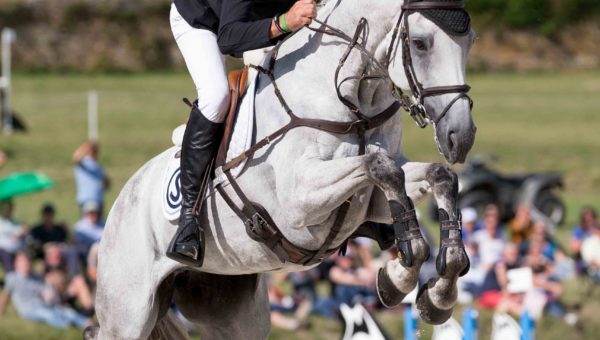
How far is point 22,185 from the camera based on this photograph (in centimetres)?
1255

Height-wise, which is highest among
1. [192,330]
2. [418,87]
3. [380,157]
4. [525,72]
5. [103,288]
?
[418,87]

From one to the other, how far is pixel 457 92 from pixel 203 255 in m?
1.72

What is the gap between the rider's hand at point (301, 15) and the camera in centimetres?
548

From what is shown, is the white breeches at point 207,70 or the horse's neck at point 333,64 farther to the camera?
Result: the white breeches at point 207,70

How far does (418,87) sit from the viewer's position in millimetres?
5141

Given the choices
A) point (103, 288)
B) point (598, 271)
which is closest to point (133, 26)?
point (598, 271)

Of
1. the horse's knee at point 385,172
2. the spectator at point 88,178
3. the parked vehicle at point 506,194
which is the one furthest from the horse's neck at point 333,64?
the parked vehicle at point 506,194

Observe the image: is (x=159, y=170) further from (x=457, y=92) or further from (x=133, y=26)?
(x=133, y=26)

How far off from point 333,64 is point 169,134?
21.4 m

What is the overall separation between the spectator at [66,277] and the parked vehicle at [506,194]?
7133mm

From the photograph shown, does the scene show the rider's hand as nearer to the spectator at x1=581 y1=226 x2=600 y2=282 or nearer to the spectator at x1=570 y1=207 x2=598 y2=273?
the spectator at x1=581 y1=226 x2=600 y2=282

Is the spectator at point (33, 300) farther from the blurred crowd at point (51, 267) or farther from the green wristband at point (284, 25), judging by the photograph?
the green wristband at point (284, 25)

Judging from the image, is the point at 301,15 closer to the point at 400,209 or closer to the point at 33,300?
the point at 400,209

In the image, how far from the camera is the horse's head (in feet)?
16.3
